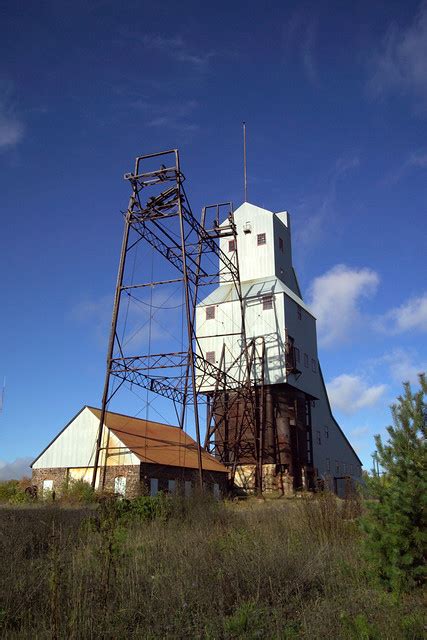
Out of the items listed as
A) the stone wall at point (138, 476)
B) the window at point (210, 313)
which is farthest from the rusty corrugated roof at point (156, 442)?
the window at point (210, 313)

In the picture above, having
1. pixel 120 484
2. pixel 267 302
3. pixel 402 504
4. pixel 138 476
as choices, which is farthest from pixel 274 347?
pixel 402 504

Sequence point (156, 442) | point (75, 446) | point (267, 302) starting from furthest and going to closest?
point (267, 302), point (156, 442), point (75, 446)

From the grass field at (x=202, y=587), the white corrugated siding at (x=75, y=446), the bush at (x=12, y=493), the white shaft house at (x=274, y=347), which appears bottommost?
the grass field at (x=202, y=587)

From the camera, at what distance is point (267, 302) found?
35.5 meters

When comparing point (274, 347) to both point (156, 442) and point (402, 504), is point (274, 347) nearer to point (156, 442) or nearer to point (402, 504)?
point (156, 442)

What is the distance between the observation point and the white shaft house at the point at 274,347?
34.2m

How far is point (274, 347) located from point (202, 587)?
87.8 feet

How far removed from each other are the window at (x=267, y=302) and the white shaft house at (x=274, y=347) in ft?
0.20

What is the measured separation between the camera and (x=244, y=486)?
33531mm

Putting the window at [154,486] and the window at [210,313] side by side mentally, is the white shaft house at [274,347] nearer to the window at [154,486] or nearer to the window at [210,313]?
the window at [210,313]

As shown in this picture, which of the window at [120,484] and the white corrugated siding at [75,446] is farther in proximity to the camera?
A: the white corrugated siding at [75,446]

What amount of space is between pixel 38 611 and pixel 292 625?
3.18 metres

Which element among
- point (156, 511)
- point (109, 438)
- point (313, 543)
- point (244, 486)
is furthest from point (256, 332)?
point (313, 543)

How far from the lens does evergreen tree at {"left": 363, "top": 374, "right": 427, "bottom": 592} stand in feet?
27.5
